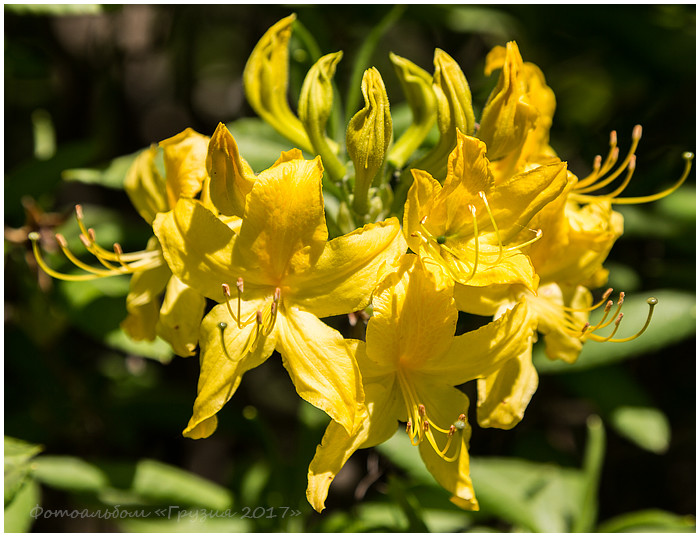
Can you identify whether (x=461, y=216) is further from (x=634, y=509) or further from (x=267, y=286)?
(x=634, y=509)

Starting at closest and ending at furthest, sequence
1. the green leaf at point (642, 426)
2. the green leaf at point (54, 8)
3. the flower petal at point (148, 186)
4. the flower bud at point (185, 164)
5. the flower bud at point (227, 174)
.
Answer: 1. the flower bud at point (227, 174)
2. the flower bud at point (185, 164)
3. the flower petal at point (148, 186)
4. the green leaf at point (54, 8)
5. the green leaf at point (642, 426)

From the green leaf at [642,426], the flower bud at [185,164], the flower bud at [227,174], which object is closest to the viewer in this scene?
the flower bud at [227,174]

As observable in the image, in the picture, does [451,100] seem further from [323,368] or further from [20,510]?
[20,510]

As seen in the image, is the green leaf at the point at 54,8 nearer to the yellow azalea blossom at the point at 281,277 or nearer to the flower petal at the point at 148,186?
the flower petal at the point at 148,186

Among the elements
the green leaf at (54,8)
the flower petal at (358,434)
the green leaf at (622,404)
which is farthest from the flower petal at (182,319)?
the green leaf at (622,404)

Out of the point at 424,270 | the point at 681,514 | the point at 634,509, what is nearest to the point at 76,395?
the point at 424,270

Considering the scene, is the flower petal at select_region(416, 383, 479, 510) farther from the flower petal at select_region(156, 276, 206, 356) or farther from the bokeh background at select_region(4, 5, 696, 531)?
the flower petal at select_region(156, 276, 206, 356)

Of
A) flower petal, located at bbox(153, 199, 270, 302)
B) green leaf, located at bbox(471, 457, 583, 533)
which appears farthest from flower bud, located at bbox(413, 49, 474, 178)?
green leaf, located at bbox(471, 457, 583, 533)

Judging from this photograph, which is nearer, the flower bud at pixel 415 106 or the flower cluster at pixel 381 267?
the flower cluster at pixel 381 267
